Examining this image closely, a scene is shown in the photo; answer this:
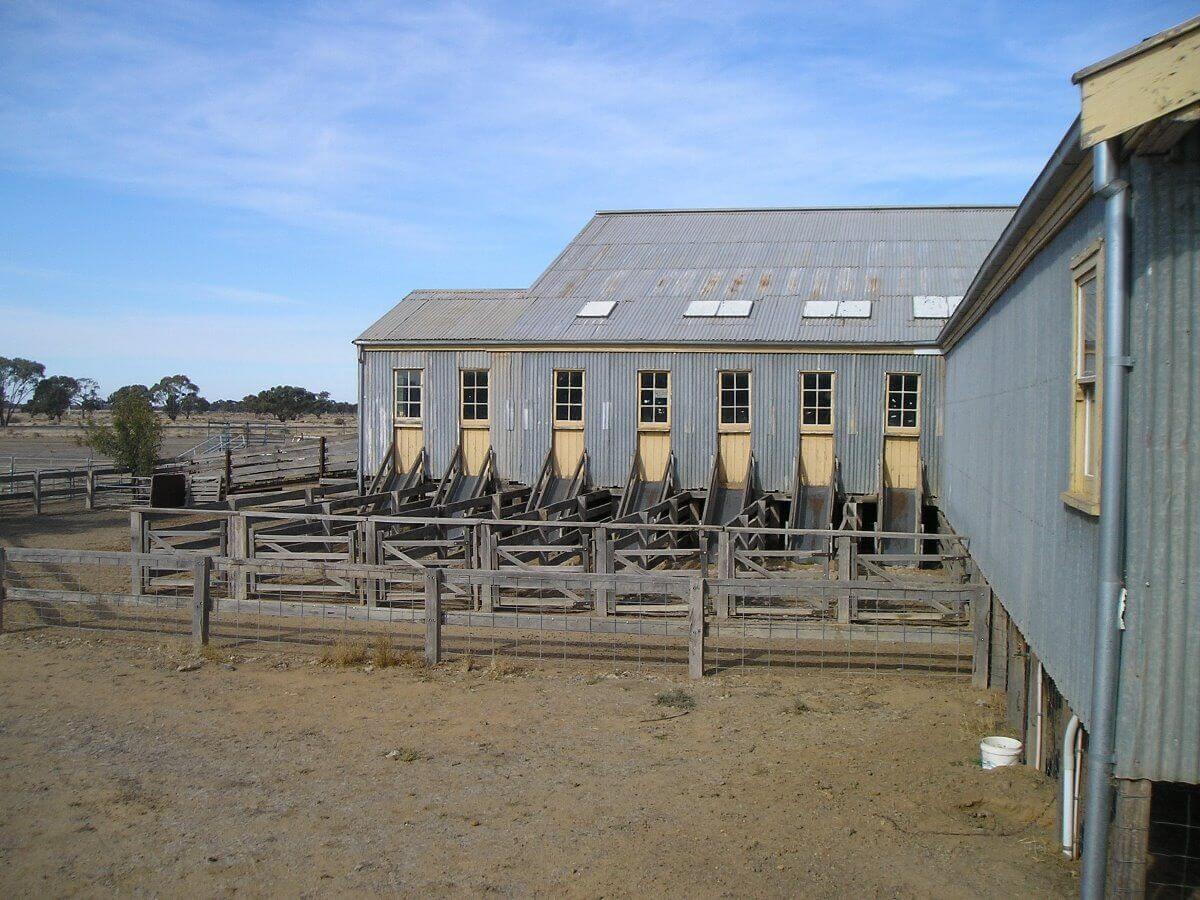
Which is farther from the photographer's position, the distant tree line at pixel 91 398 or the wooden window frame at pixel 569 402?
the distant tree line at pixel 91 398

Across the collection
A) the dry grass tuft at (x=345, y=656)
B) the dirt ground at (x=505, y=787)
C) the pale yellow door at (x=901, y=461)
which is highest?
the pale yellow door at (x=901, y=461)

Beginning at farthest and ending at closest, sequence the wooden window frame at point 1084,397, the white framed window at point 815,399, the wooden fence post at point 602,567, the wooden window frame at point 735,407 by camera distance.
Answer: the wooden window frame at point 735,407
the white framed window at point 815,399
the wooden fence post at point 602,567
the wooden window frame at point 1084,397

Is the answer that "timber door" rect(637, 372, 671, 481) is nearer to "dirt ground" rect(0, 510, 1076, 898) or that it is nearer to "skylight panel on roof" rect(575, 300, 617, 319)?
"skylight panel on roof" rect(575, 300, 617, 319)

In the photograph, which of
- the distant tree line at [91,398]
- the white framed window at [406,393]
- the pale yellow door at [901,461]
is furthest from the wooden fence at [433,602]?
the distant tree line at [91,398]

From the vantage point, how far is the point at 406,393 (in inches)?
910

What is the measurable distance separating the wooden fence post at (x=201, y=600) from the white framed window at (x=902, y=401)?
13.4 meters

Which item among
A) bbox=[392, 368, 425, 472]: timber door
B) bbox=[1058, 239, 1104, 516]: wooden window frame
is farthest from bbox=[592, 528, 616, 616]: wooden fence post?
bbox=[392, 368, 425, 472]: timber door

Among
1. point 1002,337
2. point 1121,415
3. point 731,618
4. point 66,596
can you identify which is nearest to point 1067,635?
point 1121,415

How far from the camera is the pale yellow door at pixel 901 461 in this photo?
19.5 m

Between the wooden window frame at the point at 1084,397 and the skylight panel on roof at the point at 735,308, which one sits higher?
the skylight panel on roof at the point at 735,308

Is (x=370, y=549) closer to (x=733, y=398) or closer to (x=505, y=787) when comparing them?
(x=505, y=787)

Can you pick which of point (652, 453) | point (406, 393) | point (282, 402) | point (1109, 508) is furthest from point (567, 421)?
point (282, 402)

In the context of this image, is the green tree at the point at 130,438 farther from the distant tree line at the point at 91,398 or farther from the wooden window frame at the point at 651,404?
the distant tree line at the point at 91,398

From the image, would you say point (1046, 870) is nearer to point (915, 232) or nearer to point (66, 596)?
point (66, 596)
